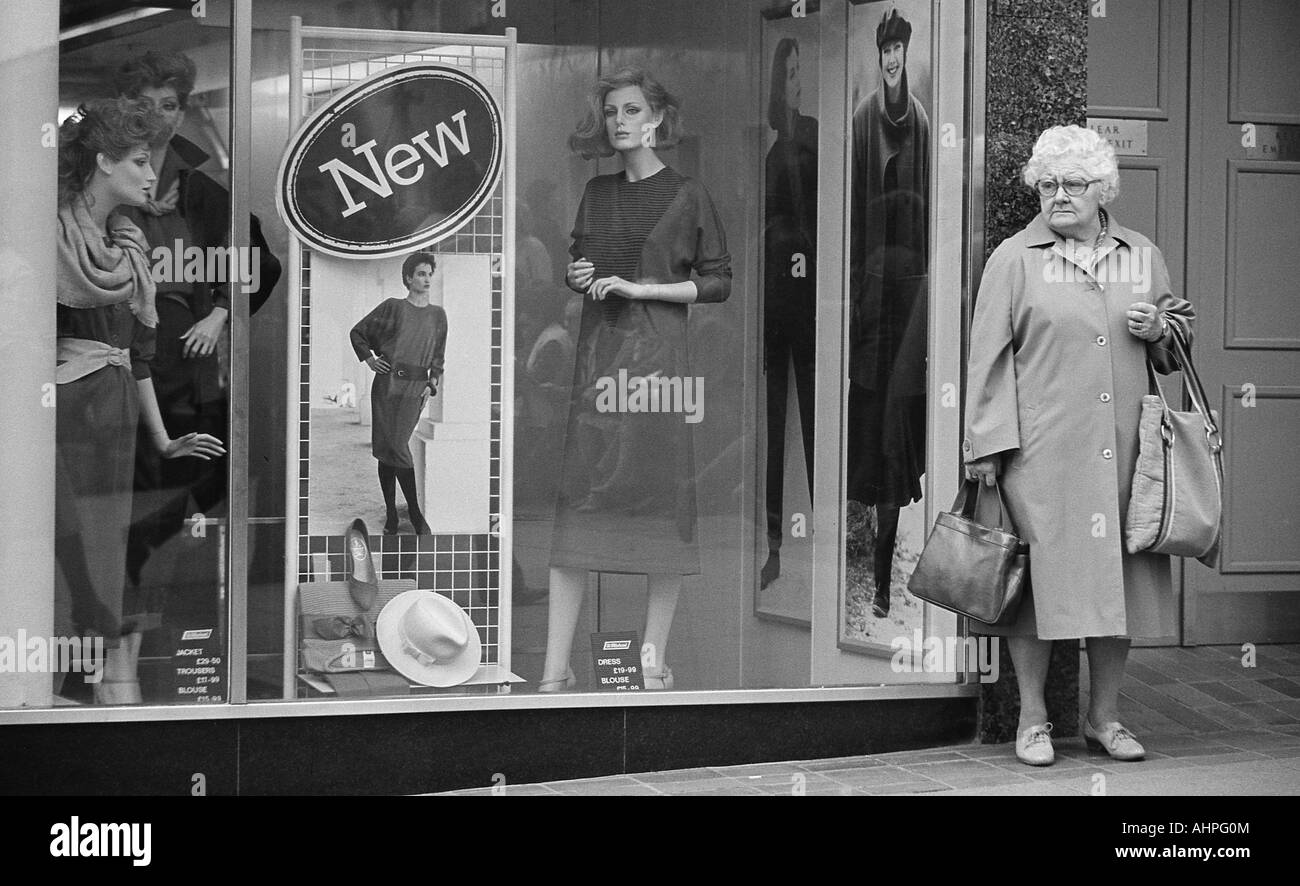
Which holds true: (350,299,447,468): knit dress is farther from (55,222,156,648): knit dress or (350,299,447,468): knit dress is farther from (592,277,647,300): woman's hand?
(55,222,156,648): knit dress

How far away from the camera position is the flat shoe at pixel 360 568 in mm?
5320

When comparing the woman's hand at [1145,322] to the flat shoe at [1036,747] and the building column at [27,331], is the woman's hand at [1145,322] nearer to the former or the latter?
the flat shoe at [1036,747]

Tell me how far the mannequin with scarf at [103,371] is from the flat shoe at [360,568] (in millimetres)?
528

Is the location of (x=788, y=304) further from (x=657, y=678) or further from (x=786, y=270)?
(x=657, y=678)

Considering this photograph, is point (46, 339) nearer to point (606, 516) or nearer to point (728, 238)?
point (606, 516)

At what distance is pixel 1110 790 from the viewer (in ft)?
15.8

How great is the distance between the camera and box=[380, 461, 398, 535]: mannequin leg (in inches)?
212

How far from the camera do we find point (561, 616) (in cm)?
553

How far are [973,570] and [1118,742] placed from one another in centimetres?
82

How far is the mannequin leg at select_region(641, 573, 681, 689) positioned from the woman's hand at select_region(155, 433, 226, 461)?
1.56 metres

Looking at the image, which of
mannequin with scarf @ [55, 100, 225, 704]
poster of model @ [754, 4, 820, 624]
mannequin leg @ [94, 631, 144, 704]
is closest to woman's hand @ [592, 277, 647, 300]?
poster of model @ [754, 4, 820, 624]

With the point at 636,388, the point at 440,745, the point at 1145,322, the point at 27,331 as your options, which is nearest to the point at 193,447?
the point at 27,331
